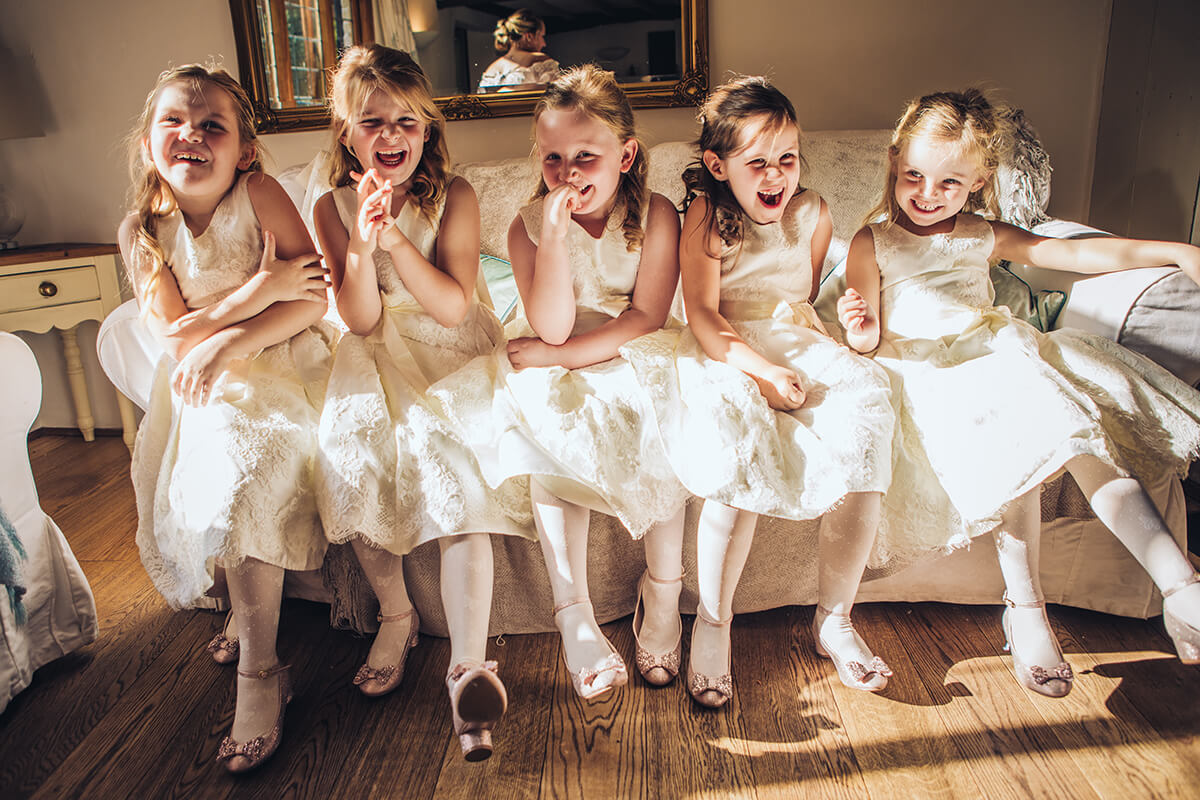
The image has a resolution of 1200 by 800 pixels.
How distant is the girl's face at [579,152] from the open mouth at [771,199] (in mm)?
252

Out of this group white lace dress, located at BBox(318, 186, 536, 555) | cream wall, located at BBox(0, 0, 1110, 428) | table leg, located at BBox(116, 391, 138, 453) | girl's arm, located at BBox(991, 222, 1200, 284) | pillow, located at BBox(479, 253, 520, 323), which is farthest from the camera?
table leg, located at BBox(116, 391, 138, 453)


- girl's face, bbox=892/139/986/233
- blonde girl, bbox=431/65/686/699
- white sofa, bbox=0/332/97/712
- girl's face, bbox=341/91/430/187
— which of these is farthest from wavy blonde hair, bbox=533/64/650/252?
white sofa, bbox=0/332/97/712

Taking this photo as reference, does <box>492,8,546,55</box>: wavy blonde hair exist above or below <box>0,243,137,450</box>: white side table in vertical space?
above

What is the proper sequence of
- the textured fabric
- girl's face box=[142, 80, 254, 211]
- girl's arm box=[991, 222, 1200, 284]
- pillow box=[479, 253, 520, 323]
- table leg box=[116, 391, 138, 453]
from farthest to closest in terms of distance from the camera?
table leg box=[116, 391, 138, 453]
the textured fabric
pillow box=[479, 253, 520, 323]
girl's arm box=[991, 222, 1200, 284]
girl's face box=[142, 80, 254, 211]

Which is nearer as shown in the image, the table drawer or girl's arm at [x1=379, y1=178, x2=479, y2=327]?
girl's arm at [x1=379, y1=178, x2=479, y2=327]

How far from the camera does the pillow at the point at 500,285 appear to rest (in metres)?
1.74

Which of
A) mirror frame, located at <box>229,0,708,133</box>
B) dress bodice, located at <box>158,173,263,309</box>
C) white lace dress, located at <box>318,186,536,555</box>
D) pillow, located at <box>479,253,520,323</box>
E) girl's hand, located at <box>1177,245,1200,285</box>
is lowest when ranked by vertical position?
white lace dress, located at <box>318,186,536,555</box>

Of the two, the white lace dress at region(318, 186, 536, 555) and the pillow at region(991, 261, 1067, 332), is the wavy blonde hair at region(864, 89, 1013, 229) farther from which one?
the white lace dress at region(318, 186, 536, 555)

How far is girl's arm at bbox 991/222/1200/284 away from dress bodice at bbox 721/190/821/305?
36 cm

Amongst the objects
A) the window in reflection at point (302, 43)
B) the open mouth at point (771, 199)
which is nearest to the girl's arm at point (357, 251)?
the open mouth at point (771, 199)

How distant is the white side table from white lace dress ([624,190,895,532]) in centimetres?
182

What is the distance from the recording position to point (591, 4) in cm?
201

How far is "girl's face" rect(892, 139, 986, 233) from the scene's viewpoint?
1315 millimetres

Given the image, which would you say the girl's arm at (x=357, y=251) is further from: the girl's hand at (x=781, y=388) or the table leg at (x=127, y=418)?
the table leg at (x=127, y=418)
